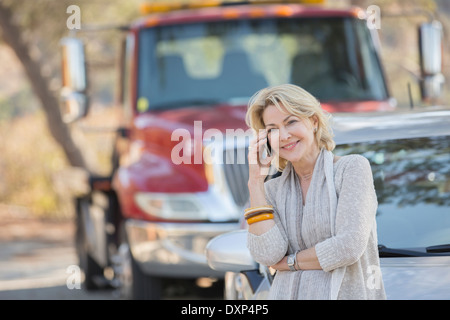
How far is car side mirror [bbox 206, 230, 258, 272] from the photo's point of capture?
4.46m

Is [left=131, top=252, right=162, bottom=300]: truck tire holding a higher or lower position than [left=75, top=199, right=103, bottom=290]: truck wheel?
lower

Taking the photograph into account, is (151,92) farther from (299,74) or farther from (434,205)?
(434,205)

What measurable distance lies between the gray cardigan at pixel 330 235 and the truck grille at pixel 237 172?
4095 mm

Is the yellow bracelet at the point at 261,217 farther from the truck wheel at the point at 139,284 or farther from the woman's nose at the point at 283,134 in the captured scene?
the truck wheel at the point at 139,284

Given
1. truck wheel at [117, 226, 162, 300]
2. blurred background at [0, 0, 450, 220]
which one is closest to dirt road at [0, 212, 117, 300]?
blurred background at [0, 0, 450, 220]

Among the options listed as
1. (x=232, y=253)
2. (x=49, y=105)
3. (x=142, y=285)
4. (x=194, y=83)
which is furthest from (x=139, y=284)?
(x=49, y=105)

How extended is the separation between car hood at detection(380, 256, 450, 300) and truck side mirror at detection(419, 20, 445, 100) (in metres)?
5.22

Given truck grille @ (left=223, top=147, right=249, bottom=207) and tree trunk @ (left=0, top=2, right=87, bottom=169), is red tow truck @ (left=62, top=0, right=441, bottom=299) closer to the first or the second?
truck grille @ (left=223, top=147, right=249, bottom=207)

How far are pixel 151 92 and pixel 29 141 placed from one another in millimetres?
12170

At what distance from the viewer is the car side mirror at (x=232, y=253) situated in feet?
14.6

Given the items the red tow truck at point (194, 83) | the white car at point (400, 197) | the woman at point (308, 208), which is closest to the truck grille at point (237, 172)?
the red tow truck at point (194, 83)

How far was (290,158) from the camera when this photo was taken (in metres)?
3.54

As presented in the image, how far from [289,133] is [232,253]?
1.08m
